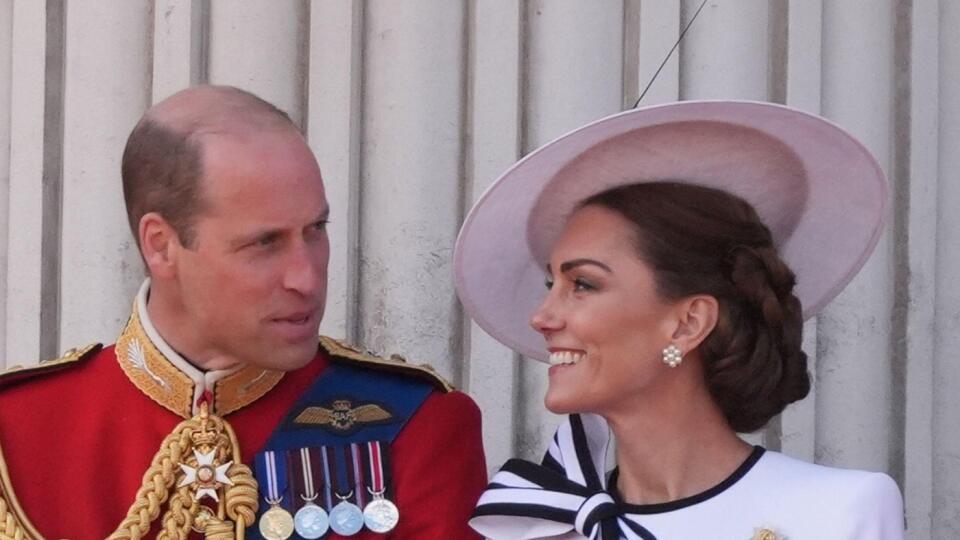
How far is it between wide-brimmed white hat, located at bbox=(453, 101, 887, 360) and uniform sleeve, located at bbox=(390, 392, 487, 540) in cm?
18

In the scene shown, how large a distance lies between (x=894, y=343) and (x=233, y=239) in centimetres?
168

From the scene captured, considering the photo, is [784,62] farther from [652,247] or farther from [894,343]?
[652,247]

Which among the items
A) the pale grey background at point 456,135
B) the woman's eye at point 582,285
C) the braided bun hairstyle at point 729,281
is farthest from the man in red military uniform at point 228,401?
the pale grey background at point 456,135

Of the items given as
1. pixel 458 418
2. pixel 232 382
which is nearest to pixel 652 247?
pixel 458 418

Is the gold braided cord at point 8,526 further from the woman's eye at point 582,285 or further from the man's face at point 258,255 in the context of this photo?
the woman's eye at point 582,285

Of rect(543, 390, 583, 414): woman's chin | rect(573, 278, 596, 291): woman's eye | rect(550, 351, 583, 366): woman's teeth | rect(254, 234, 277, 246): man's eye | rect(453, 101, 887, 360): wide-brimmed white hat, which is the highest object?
rect(453, 101, 887, 360): wide-brimmed white hat

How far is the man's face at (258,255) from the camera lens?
344 cm

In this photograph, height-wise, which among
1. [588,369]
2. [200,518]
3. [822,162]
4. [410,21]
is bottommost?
[200,518]

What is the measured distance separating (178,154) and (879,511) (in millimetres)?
1279

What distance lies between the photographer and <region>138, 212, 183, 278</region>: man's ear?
11.6ft

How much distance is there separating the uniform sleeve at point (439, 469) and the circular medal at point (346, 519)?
7cm

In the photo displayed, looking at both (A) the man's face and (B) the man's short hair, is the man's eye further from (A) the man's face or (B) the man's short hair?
(B) the man's short hair

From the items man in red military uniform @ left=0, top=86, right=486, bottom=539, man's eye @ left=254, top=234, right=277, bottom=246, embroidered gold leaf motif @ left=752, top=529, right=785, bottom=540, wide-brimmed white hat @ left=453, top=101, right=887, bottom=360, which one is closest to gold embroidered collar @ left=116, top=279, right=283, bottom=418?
man in red military uniform @ left=0, top=86, right=486, bottom=539

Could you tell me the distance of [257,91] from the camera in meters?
4.47
